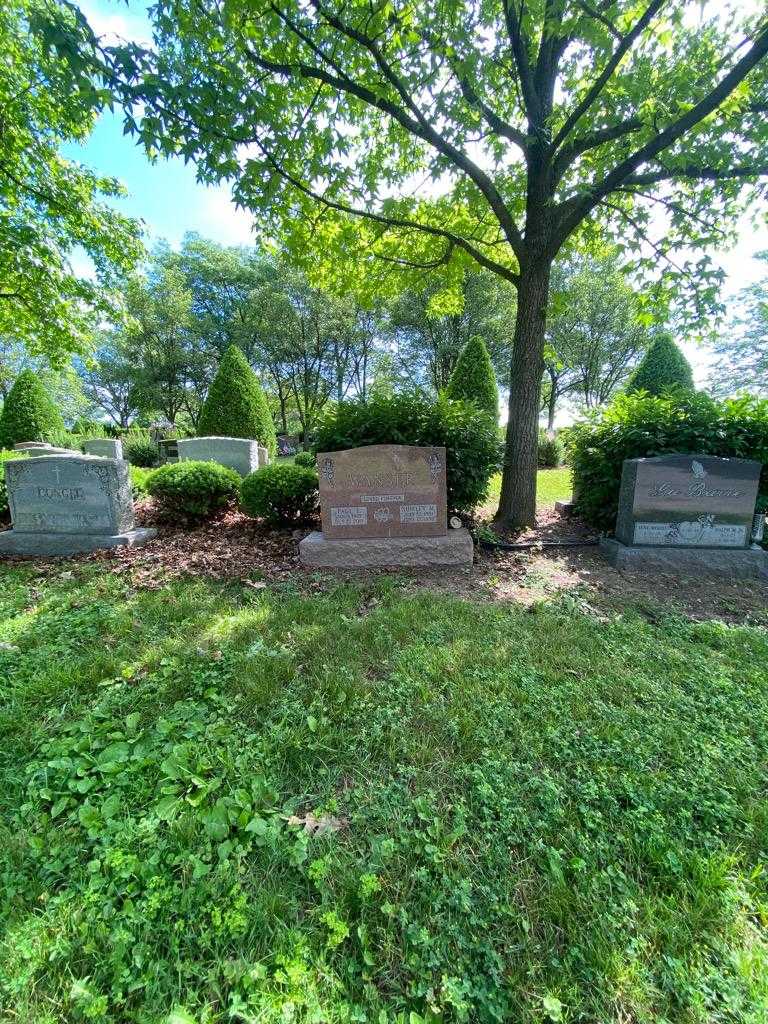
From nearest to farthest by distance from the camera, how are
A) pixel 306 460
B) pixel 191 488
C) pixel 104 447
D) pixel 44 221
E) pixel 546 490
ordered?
pixel 191 488, pixel 306 460, pixel 44 221, pixel 546 490, pixel 104 447

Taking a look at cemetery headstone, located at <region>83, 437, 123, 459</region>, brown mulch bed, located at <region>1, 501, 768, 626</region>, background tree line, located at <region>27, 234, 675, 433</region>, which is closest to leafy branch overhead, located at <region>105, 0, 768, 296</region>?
brown mulch bed, located at <region>1, 501, 768, 626</region>

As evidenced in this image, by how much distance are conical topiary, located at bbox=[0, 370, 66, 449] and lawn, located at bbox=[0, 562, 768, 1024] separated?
15.0 m

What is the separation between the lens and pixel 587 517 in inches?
226

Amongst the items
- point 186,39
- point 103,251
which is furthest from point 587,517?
point 103,251

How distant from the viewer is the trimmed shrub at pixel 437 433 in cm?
497

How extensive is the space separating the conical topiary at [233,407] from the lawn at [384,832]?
40.1ft

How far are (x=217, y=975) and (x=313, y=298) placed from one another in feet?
84.9

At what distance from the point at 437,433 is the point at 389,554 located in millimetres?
1538

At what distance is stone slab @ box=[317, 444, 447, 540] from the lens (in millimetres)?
4680

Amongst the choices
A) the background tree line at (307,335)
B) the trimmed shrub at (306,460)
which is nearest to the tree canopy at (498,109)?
the trimmed shrub at (306,460)

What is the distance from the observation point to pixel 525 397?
5.70 m

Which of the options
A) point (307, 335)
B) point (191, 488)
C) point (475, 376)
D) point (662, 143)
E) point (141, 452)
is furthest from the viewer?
point (307, 335)

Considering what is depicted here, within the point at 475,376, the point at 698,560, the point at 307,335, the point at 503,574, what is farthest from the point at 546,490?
the point at 307,335

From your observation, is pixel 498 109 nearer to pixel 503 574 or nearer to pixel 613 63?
pixel 613 63
